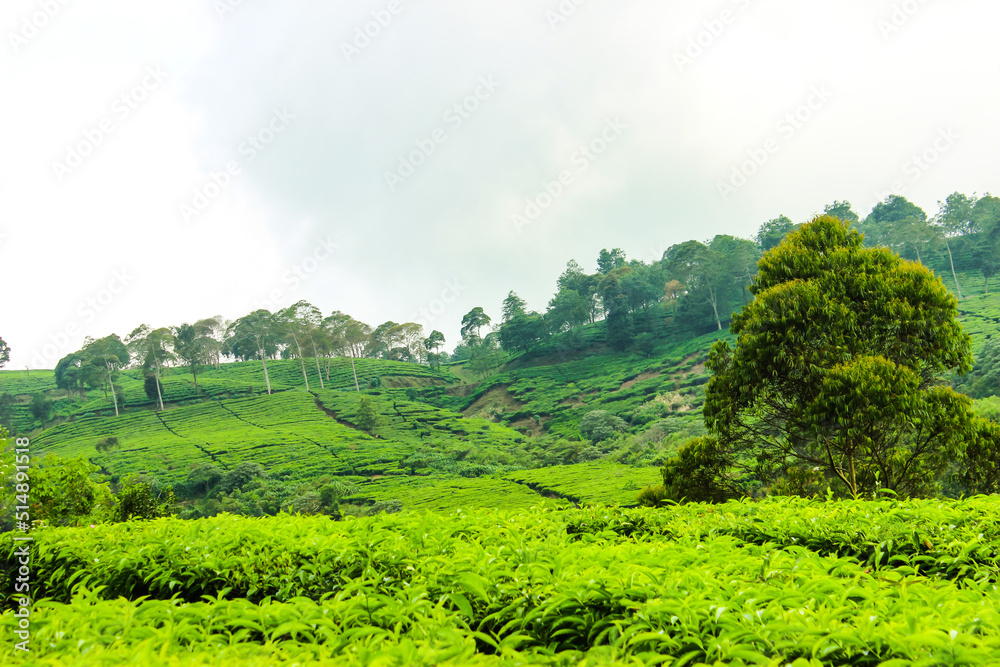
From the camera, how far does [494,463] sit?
98.7 ft

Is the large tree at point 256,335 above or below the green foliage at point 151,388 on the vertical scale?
above

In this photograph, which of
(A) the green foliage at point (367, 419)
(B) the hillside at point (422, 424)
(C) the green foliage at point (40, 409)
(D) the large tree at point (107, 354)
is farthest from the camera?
(D) the large tree at point (107, 354)

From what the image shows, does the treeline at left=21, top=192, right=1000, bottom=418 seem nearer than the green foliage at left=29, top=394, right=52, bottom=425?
No

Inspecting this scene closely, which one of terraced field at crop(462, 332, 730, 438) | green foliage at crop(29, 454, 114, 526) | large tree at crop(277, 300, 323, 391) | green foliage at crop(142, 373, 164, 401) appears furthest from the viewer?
large tree at crop(277, 300, 323, 391)

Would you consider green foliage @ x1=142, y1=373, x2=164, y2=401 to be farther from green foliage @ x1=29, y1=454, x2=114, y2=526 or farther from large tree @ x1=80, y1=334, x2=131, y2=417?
green foliage @ x1=29, y1=454, x2=114, y2=526

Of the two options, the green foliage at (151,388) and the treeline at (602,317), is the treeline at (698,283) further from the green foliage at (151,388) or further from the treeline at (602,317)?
the green foliage at (151,388)

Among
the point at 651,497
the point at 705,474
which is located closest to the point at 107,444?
the point at 651,497

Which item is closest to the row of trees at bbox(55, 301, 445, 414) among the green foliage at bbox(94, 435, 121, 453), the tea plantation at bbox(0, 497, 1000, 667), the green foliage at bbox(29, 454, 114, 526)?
the green foliage at bbox(94, 435, 121, 453)

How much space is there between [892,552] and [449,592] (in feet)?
7.51

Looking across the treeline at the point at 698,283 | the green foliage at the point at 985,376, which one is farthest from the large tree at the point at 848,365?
the treeline at the point at 698,283

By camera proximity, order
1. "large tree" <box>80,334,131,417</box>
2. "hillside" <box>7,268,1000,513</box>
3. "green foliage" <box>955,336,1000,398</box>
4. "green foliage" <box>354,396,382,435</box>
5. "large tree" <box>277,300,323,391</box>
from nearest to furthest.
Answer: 1. "green foliage" <box>955,336,1000,398</box>
2. "hillside" <box>7,268,1000,513</box>
3. "green foliage" <box>354,396,382,435</box>
4. "large tree" <box>80,334,131,417</box>
5. "large tree" <box>277,300,323,391</box>

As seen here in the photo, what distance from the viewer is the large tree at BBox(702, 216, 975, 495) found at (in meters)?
7.23

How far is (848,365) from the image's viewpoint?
293 inches

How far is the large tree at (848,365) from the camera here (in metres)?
7.23
